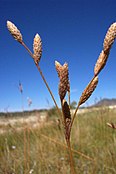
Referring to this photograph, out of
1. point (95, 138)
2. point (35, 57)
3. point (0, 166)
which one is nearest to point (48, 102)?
point (95, 138)

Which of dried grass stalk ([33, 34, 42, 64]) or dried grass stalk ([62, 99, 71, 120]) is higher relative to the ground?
dried grass stalk ([33, 34, 42, 64])

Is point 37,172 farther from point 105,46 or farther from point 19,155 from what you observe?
point 105,46

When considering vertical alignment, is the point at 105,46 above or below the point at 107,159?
above

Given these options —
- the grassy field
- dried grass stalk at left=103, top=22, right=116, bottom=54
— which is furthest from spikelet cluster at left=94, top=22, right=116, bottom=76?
the grassy field

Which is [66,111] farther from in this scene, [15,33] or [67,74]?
[15,33]

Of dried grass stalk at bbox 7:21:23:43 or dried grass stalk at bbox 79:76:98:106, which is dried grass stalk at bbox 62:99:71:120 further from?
dried grass stalk at bbox 7:21:23:43

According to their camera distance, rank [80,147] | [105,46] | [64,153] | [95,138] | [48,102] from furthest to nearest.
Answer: [48,102]
[95,138]
[80,147]
[64,153]
[105,46]

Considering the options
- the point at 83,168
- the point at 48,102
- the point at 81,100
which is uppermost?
the point at 48,102

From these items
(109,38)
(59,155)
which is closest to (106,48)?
(109,38)
